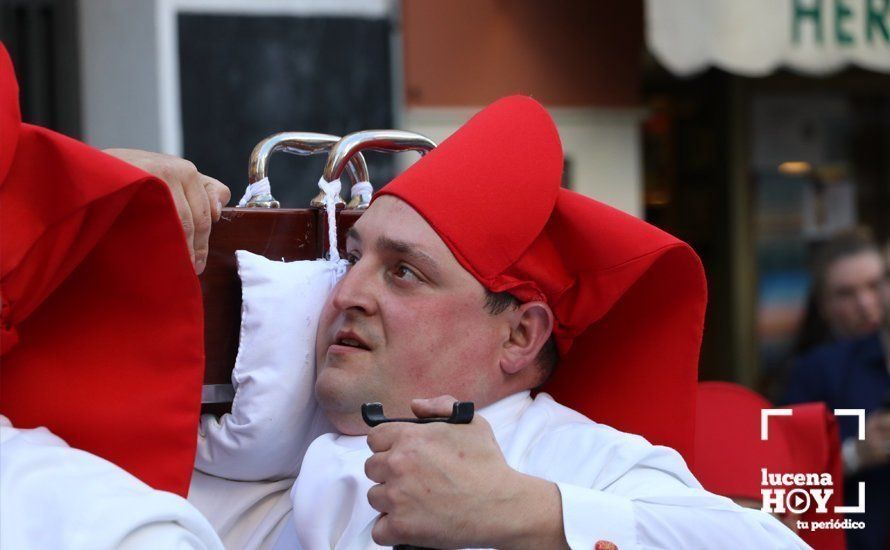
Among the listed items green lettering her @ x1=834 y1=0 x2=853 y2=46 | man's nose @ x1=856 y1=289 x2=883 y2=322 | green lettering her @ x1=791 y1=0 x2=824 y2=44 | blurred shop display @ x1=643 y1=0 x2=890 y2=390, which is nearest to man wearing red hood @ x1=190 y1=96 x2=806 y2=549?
man's nose @ x1=856 y1=289 x2=883 y2=322

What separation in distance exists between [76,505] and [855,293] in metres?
3.54

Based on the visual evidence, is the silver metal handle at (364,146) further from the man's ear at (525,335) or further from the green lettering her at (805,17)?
the green lettering her at (805,17)

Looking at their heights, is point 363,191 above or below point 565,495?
above

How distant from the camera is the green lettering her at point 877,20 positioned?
6254 millimetres

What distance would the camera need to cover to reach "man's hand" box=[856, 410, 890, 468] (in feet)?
13.5

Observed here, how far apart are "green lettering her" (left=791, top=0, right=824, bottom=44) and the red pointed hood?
3.76 m

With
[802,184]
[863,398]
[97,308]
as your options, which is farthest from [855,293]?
[97,308]

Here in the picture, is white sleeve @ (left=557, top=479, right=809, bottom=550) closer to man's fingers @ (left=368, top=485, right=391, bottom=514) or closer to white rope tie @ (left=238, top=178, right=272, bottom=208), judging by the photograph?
man's fingers @ (left=368, top=485, right=391, bottom=514)

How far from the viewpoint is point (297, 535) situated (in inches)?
96.5

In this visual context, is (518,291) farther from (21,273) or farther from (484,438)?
(21,273)

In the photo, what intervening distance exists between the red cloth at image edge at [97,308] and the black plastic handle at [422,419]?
30 centimetres

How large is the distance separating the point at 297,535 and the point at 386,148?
757 mm

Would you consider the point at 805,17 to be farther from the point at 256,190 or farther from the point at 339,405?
the point at 339,405

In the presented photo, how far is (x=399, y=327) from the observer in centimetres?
248
